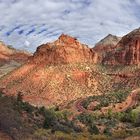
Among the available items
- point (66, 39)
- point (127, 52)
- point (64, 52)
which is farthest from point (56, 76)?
point (127, 52)

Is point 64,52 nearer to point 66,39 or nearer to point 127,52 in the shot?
point 66,39

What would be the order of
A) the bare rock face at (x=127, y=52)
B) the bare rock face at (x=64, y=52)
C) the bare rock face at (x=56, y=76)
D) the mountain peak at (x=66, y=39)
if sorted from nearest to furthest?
the bare rock face at (x=56, y=76), the bare rock face at (x=127, y=52), the bare rock face at (x=64, y=52), the mountain peak at (x=66, y=39)

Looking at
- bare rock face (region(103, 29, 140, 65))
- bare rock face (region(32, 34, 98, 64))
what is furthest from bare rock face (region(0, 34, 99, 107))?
bare rock face (region(103, 29, 140, 65))

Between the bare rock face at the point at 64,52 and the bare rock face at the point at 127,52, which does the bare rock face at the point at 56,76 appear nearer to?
the bare rock face at the point at 64,52

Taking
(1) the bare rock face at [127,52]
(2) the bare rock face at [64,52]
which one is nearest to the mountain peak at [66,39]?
(2) the bare rock face at [64,52]

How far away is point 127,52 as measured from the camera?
444 ft

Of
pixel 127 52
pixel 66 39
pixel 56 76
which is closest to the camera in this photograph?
pixel 56 76

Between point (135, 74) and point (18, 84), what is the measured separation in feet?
96.3

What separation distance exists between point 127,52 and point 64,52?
17198mm

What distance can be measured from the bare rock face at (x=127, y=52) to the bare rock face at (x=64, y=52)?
211 inches

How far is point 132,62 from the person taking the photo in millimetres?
130250

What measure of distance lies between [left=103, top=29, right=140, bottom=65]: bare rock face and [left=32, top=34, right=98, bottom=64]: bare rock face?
5.37 m

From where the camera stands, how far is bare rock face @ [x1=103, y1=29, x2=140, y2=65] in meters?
132

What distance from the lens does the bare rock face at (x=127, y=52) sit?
132 meters
